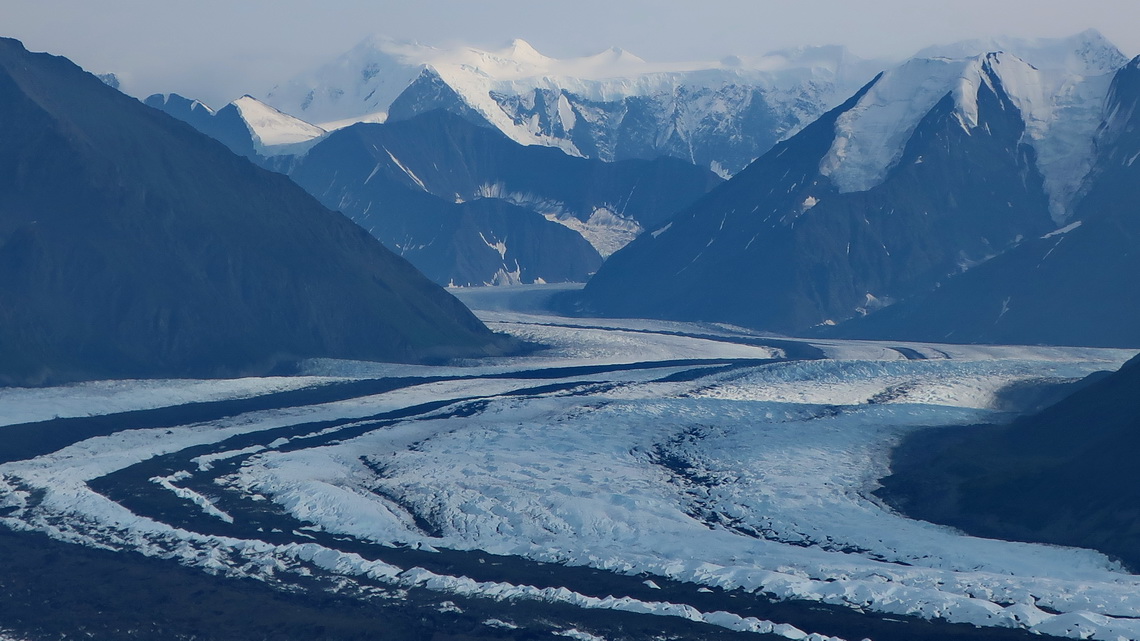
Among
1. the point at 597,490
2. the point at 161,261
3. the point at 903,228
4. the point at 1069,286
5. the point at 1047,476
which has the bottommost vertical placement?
the point at 597,490

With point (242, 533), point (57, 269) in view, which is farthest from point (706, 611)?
point (57, 269)

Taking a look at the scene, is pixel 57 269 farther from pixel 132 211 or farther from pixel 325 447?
pixel 325 447

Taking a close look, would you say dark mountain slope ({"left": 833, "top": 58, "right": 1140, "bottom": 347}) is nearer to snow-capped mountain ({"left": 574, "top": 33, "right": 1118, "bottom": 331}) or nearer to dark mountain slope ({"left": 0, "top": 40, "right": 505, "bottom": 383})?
snow-capped mountain ({"left": 574, "top": 33, "right": 1118, "bottom": 331})

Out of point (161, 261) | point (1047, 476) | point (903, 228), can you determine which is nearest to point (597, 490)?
point (1047, 476)

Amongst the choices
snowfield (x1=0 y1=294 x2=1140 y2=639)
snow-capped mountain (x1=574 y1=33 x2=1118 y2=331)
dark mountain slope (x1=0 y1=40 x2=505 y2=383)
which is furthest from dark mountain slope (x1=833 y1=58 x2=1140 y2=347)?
dark mountain slope (x1=0 y1=40 x2=505 y2=383)

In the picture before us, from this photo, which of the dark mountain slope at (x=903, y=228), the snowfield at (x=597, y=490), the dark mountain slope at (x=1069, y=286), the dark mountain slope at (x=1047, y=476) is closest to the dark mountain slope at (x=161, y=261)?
the snowfield at (x=597, y=490)

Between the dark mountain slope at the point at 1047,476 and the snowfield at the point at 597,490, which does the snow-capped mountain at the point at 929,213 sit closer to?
the snowfield at the point at 597,490

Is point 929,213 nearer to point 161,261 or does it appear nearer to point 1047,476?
point 161,261

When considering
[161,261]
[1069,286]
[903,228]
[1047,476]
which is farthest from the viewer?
[903,228]
